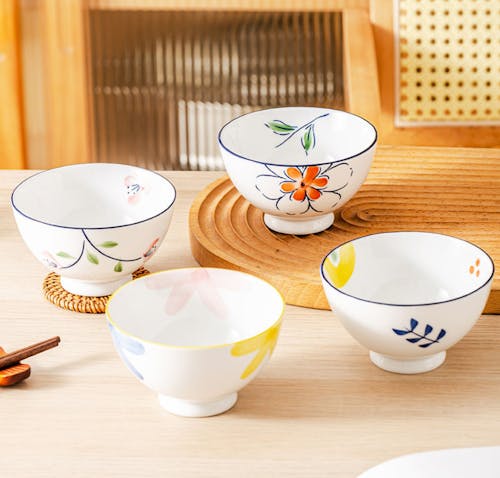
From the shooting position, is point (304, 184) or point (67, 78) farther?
point (67, 78)

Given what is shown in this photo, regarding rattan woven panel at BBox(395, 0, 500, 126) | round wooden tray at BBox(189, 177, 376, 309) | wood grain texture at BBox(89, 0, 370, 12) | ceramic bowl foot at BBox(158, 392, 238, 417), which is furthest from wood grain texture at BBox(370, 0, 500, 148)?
ceramic bowl foot at BBox(158, 392, 238, 417)

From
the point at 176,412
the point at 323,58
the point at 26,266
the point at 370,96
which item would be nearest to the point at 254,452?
the point at 176,412

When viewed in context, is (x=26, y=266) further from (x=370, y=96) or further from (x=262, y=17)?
(x=262, y=17)

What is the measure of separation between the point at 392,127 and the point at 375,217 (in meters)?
0.62

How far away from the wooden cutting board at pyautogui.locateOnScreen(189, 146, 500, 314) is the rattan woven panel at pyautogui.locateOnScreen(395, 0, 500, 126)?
464 millimetres

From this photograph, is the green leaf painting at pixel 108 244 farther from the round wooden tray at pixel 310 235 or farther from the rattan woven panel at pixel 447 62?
the rattan woven panel at pixel 447 62

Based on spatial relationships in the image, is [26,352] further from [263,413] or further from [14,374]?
[263,413]

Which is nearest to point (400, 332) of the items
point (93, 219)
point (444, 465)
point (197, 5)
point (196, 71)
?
point (444, 465)

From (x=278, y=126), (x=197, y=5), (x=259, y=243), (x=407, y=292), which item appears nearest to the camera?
(x=407, y=292)

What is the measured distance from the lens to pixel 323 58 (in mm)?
2109

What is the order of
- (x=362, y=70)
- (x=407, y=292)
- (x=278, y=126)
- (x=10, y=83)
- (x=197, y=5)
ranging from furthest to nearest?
(x=10, y=83), (x=197, y=5), (x=362, y=70), (x=278, y=126), (x=407, y=292)

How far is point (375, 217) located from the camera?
3.60 ft

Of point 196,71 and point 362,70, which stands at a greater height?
point 362,70

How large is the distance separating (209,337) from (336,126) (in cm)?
40
